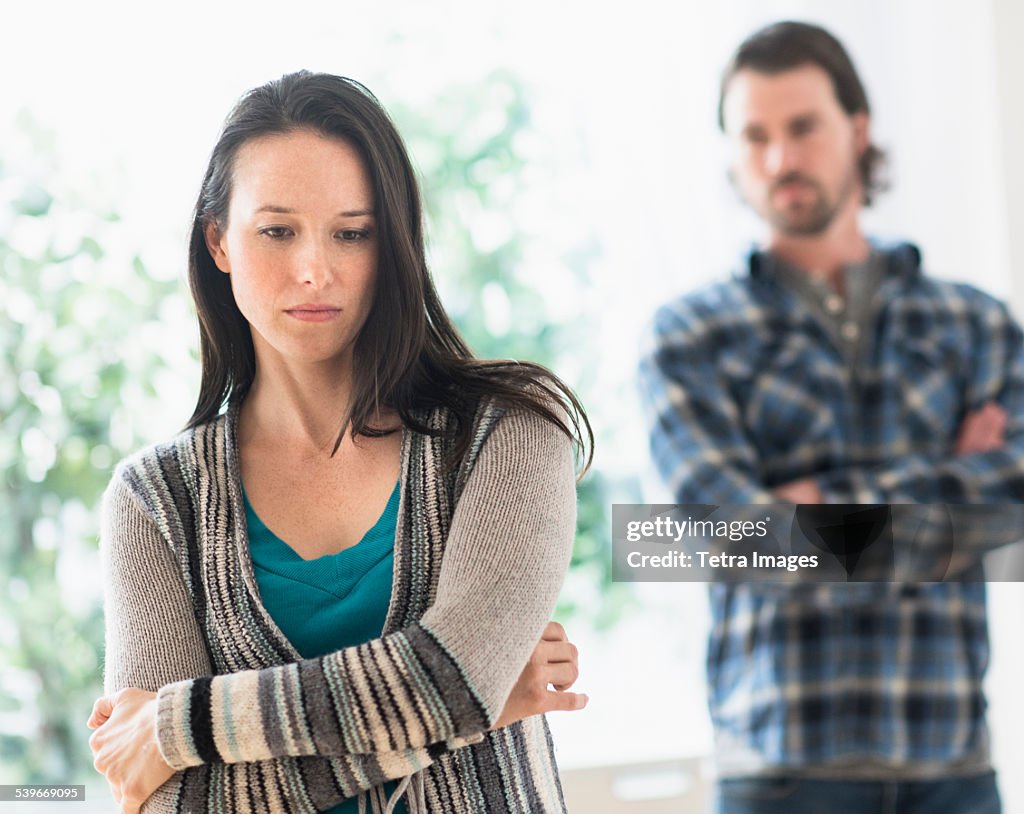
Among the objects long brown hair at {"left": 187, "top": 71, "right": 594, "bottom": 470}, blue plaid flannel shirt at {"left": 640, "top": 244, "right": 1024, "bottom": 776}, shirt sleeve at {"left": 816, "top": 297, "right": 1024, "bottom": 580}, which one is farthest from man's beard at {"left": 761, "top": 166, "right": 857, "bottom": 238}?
long brown hair at {"left": 187, "top": 71, "right": 594, "bottom": 470}

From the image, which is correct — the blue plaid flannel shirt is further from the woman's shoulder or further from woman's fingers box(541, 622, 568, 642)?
the woman's shoulder

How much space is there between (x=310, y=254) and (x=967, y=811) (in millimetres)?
1011

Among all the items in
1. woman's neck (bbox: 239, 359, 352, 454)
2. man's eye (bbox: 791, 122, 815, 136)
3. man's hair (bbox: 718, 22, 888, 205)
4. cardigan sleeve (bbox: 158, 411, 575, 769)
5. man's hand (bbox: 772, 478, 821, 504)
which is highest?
man's hair (bbox: 718, 22, 888, 205)

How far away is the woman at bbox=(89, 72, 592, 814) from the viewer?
784 mm

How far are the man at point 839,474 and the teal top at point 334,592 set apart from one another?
49cm

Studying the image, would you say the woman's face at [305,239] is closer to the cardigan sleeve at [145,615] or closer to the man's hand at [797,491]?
the cardigan sleeve at [145,615]

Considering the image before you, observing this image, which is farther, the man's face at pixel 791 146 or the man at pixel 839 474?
the man's face at pixel 791 146

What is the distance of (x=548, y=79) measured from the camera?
1772mm

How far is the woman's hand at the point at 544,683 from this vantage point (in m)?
0.85

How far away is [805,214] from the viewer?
1383mm

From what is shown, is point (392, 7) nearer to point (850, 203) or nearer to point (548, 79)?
point (548, 79)

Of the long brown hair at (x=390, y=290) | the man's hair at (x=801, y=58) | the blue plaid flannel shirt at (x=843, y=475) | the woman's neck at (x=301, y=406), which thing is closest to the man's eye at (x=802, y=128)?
the man's hair at (x=801, y=58)

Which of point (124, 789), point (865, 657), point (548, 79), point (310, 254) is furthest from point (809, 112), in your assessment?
point (124, 789)

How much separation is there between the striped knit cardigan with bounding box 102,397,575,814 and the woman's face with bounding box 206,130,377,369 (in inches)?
4.8
